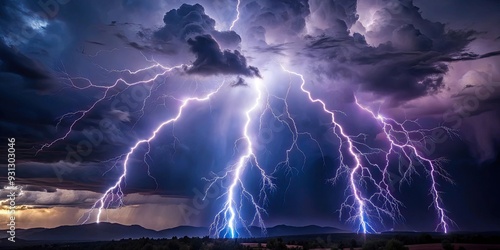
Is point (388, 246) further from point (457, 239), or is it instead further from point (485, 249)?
point (457, 239)

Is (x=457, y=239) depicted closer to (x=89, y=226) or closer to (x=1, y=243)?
(x=1, y=243)

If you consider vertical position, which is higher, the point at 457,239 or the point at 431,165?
the point at 431,165

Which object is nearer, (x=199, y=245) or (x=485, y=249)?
(x=485, y=249)

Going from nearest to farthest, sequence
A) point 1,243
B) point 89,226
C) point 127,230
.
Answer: point 1,243 < point 89,226 < point 127,230

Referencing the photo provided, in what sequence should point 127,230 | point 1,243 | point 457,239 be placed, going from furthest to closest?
1. point 127,230
2. point 1,243
3. point 457,239

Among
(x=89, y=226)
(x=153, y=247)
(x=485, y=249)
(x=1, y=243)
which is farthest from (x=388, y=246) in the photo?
(x=89, y=226)

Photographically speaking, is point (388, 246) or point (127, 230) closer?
point (388, 246)

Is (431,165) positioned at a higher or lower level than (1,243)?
higher

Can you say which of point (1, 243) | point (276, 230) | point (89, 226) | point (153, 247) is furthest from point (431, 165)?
point (89, 226)

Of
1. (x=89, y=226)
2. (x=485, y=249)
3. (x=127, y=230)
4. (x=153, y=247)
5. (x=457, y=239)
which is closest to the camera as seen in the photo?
(x=485, y=249)
